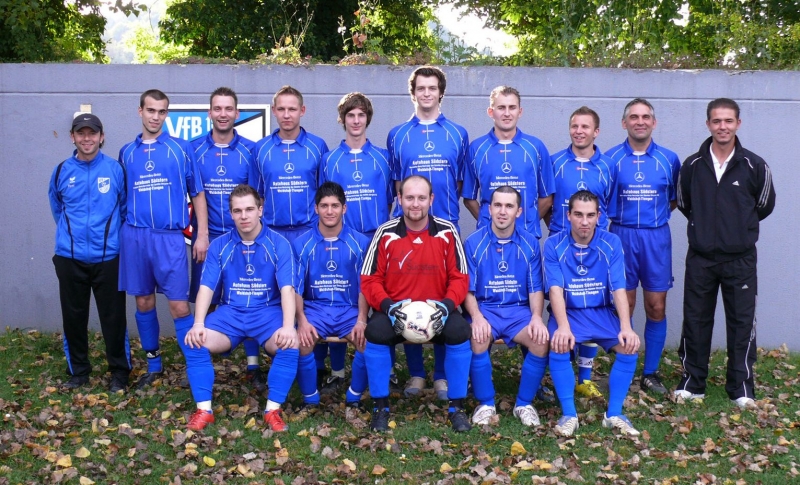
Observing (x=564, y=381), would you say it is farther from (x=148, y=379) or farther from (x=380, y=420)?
(x=148, y=379)

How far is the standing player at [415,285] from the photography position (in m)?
5.28

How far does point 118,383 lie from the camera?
6.06 metres

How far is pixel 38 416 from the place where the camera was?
17.7ft

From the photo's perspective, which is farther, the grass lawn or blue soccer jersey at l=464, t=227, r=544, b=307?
blue soccer jersey at l=464, t=227, r=544, b=307

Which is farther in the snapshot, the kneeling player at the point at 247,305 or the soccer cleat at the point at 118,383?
the soccer cleat at the point at 118,383

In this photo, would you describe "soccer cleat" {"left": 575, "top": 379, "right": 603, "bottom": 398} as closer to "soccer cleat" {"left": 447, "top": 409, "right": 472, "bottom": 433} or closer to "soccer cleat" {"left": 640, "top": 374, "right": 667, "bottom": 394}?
"soccer cleat" {"left": 640, "top": 374, "right": 667, "bottom": 394}

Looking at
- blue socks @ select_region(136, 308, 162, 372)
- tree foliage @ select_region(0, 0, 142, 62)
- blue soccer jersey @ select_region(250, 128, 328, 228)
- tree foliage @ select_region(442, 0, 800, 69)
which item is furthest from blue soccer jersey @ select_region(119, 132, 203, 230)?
tree foliage @ select_region(0, 0, 142, 62)

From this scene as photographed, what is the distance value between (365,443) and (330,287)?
115 centimetres

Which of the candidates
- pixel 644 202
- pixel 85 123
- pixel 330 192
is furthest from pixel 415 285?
pixel 85 123

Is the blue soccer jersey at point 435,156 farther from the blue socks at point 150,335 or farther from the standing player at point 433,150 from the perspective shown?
the blue socks at point 150,335

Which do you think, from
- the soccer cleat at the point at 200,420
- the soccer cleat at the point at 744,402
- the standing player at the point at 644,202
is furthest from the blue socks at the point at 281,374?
the soccer cleat at the point at 744,402

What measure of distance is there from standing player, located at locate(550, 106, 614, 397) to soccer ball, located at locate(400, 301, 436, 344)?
1405 millimetres

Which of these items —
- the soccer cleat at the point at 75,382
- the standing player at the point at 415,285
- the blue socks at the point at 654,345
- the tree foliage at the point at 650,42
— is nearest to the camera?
the standing player at the point at 415,285

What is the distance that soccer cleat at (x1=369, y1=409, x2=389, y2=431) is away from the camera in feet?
17.2
